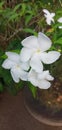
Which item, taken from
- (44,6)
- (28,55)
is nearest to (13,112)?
(44,6)

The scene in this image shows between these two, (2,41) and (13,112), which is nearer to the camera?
(2,41)

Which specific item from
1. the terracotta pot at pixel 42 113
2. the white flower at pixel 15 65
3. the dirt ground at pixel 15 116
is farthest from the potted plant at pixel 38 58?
the dirt ground at pixel 15 116

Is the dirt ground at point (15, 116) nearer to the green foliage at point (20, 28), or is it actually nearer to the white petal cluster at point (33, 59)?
the green foliage at point (20, 28)

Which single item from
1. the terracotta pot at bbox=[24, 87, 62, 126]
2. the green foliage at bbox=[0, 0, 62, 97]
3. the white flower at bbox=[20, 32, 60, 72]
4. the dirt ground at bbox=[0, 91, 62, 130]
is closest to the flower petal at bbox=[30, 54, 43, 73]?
the white flower at bbox=[20, 32, 60, 72]

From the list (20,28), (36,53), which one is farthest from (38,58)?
(20,28)

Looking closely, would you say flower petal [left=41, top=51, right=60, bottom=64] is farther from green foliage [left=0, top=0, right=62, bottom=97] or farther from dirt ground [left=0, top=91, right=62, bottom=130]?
dirt ground [left=0, top=91, right=62, bottom=130]

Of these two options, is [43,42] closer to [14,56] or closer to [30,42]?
[30,42]

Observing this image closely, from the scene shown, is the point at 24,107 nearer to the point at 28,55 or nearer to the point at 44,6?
the point at 44,6
